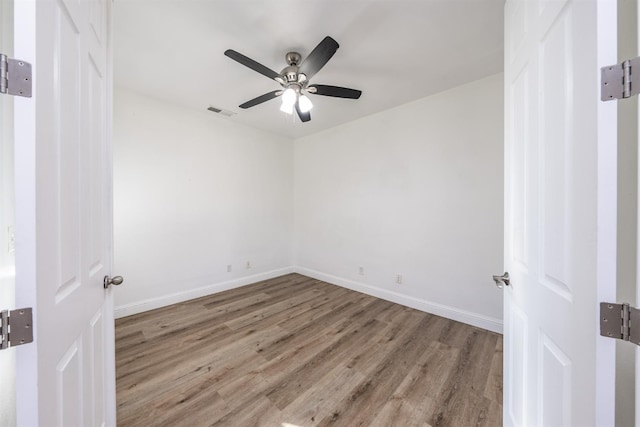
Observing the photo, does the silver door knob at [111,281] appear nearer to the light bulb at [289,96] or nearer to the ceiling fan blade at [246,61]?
the ceiling fan blade at [246,61]

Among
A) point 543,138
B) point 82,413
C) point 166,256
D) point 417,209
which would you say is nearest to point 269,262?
point 166,256

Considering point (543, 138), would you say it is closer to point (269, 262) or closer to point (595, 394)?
point (595, 394)

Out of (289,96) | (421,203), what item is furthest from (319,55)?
(421,203)

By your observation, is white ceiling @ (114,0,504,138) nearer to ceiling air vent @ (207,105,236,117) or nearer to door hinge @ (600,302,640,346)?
ceiling air vent @ (207,105,236,117)

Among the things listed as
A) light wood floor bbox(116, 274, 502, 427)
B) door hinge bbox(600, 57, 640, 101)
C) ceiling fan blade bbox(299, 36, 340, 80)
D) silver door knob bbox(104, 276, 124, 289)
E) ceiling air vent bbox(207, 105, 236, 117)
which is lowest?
light wood floor bbox(116, 274, 502, 427)

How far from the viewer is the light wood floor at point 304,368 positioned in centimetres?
142

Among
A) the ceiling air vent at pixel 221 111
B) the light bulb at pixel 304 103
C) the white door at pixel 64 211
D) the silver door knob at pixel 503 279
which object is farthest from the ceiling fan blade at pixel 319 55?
the ceiling air vent at pixel 221 111

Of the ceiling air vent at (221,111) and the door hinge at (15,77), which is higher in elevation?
the ceiling air vent at (221,111)

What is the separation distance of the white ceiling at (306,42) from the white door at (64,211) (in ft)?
2.63

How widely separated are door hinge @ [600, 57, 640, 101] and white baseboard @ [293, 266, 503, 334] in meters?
2.52

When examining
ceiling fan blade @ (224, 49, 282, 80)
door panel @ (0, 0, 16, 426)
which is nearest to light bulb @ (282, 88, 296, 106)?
ceiling fan blade @ (224, 49, 282, 80)

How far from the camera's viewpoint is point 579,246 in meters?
0.64

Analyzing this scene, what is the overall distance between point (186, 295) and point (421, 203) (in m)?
3.38

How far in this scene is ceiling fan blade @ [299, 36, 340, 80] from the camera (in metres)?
1.48
